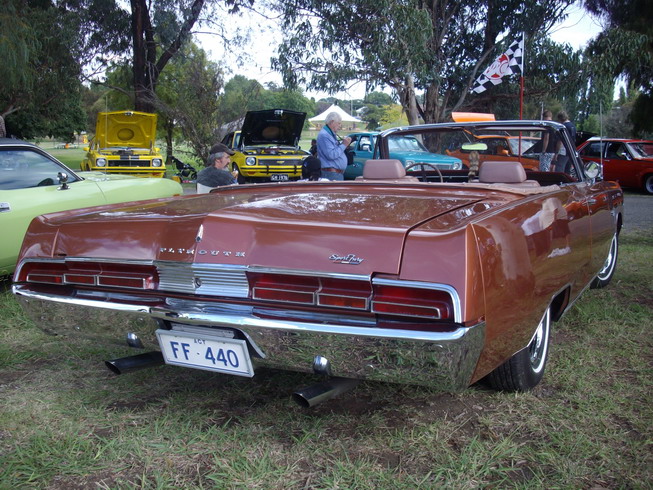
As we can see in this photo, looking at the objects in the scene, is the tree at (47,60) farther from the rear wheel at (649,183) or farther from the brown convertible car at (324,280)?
Answer: the rear wheel at (649,183)

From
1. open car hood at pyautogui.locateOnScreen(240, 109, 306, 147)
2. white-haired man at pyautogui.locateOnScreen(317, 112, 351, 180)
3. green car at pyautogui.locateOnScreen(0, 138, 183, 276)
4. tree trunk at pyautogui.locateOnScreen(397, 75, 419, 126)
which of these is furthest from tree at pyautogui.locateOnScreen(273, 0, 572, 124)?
green car at pyautogui.locateOnScreen(0, 138, 183, 276)

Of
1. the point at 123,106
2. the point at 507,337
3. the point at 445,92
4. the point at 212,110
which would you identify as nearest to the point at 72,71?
the point at 212,110

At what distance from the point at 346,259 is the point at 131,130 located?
13.6 metres

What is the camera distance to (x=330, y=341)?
2.13 meters

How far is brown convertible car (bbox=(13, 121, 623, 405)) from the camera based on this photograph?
2059 mm

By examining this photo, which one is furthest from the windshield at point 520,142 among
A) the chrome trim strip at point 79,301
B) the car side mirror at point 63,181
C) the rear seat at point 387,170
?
the car side mirror at point 63,181

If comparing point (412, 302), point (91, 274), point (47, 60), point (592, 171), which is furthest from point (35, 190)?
point (47, 60)

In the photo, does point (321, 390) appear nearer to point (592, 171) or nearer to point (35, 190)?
point (592, 171)

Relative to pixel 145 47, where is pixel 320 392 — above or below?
below

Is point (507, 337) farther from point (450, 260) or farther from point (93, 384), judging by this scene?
point (93, 384)

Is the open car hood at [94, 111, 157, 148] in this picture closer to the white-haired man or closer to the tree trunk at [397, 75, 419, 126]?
the tree trunk at [397, 75, 419, 126]

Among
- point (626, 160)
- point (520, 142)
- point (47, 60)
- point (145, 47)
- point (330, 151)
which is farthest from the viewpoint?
point (145, 47)

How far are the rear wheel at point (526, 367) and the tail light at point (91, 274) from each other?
1.57 m

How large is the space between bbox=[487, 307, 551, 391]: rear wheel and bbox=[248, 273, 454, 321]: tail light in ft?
2.77
